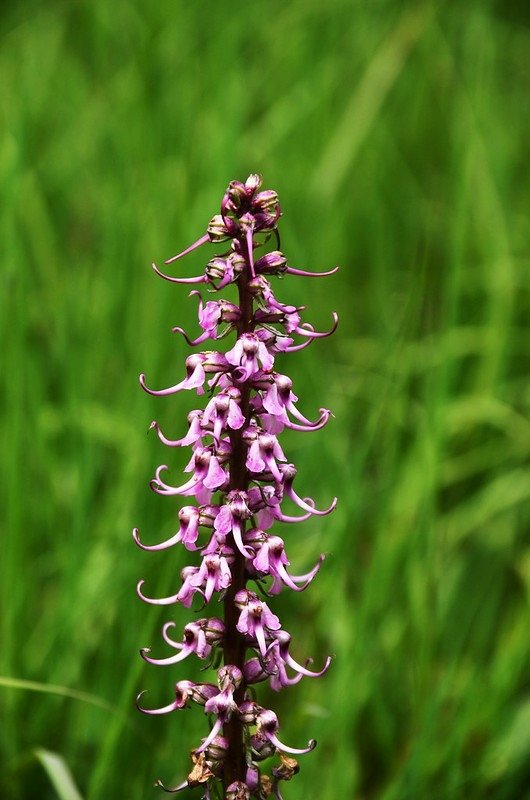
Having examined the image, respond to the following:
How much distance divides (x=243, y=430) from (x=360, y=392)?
3.55 metres

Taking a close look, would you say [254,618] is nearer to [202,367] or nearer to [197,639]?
[197,639]

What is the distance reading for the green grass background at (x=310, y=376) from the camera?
12.0 ft

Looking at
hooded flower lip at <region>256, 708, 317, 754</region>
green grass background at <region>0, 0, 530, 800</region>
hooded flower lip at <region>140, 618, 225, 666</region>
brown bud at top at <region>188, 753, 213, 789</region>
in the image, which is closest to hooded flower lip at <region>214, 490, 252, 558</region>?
hooded flower lip at <region>140, 618, 225, 666</region>

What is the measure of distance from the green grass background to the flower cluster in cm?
91

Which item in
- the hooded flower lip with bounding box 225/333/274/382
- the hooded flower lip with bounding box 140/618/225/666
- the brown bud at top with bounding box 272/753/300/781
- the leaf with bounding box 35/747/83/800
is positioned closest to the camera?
the hooded flower lip with bounding box 225/333/274/382

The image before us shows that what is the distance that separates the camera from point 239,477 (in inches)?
78.1

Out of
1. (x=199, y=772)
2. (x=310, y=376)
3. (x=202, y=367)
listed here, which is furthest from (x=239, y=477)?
(x=310, y=376)

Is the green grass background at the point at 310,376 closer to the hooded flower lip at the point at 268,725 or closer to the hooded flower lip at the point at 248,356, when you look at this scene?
the hooded flower lip at the point at 268,725

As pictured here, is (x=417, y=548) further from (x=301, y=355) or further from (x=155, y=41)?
(x=155, y=41)

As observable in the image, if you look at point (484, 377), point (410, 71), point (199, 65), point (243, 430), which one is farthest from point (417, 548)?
point (410, 71)

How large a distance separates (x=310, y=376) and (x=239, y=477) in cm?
271

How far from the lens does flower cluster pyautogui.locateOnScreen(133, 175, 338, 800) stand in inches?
75.4

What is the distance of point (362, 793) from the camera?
3861 millimetres

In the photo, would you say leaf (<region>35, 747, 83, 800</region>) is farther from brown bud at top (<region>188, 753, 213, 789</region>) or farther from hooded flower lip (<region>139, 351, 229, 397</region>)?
hooded flower lip (<region>139, 351, 229, 397</region>)
